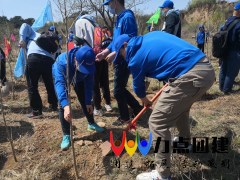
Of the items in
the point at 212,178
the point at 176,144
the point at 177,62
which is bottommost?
the point at 212,178

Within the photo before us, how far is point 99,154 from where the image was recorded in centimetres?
322

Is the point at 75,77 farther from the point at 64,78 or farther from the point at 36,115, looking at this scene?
the point at 36,115

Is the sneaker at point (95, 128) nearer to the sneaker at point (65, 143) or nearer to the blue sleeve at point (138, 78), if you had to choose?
the sneaker at point (65, 143)

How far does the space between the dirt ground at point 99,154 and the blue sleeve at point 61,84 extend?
0.67 metres

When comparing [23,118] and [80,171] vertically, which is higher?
[23,118]

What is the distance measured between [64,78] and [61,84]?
86 millimetres

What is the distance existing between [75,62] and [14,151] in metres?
1.24

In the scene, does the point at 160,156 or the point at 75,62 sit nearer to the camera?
the point at 160,156

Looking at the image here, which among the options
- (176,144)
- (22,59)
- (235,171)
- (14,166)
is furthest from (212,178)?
(22,59)

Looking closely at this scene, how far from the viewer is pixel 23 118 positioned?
4523 millimetres

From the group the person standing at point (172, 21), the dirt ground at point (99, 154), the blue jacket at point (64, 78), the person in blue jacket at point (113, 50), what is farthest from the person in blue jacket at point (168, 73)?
the person standing at point (172, 21)

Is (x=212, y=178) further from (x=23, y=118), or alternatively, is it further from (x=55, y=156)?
(x=23, y=118)

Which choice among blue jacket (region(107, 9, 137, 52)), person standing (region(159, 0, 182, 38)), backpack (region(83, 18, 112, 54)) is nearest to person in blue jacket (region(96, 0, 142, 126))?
blue jacket (region(107, 9, 137, 52))

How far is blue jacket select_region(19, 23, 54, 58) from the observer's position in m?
4.42
